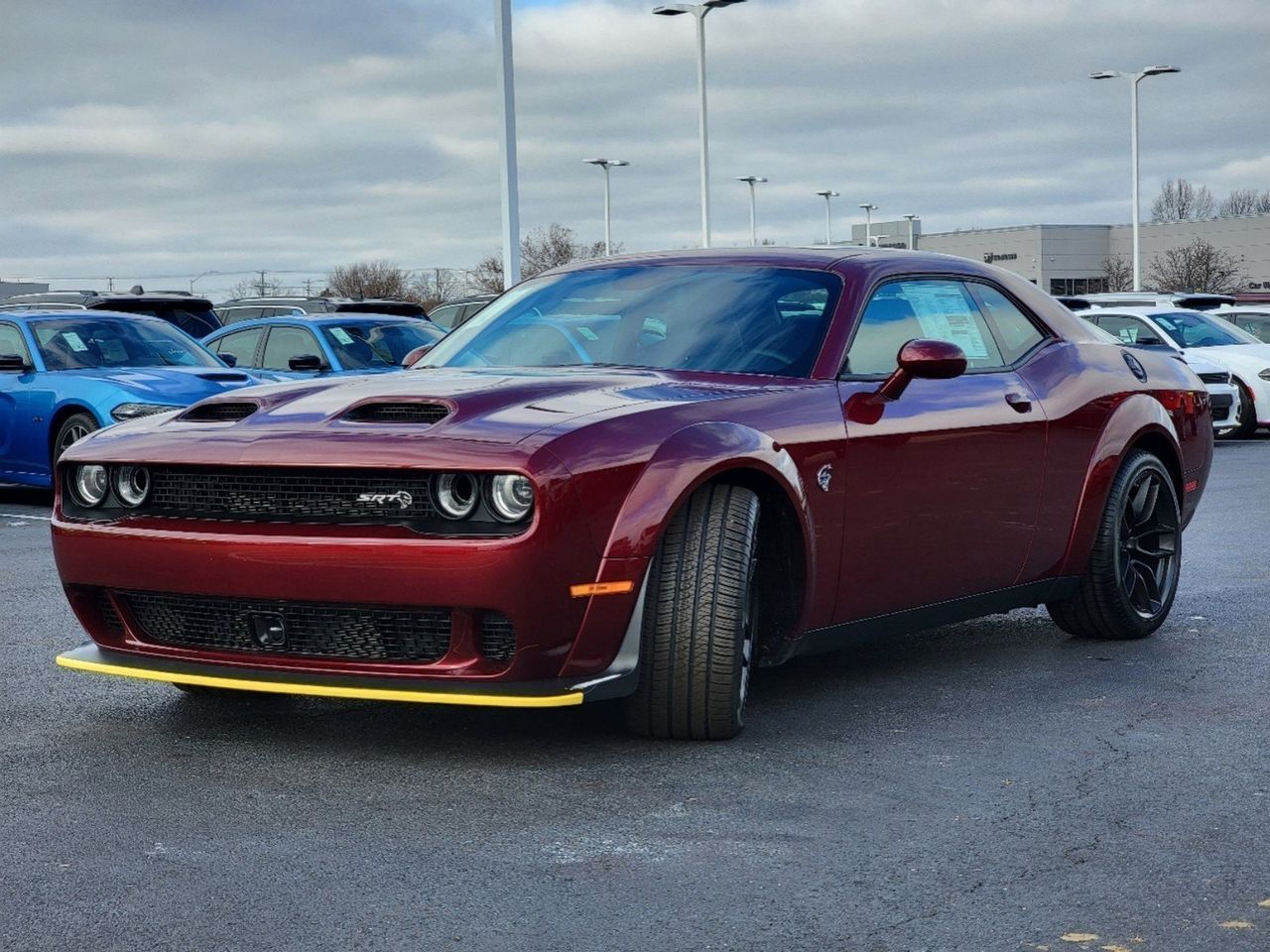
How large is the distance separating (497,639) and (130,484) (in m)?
1.19

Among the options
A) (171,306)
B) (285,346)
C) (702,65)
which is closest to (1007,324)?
(285,346)

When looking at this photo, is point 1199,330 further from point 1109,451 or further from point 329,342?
point 1109,451

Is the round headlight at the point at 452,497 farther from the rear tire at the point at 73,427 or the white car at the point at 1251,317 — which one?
the white car at the point at 1251,317

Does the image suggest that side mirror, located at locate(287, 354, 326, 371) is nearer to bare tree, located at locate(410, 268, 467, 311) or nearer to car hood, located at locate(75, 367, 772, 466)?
car hood, located at locate(75, 367, 772, 466)

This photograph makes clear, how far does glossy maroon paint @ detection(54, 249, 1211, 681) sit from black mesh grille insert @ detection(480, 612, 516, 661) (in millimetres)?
32

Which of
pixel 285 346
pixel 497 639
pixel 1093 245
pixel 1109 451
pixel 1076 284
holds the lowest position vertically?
pixel 497 639

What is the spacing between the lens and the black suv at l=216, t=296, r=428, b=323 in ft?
72.8

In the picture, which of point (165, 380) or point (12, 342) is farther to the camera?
point (12, 342)

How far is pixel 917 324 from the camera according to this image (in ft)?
20.5

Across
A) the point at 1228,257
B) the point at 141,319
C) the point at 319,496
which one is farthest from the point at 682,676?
the point at 1228,257

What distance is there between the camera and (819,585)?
17.8ft

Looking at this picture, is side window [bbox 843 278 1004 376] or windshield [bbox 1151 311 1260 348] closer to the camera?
side window [bbox 843 278 1004 376]

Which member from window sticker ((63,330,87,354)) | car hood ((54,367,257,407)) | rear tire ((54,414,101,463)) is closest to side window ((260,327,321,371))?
window sticker ((63,330,87,354))

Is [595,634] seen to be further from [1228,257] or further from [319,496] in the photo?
[1228,257]
